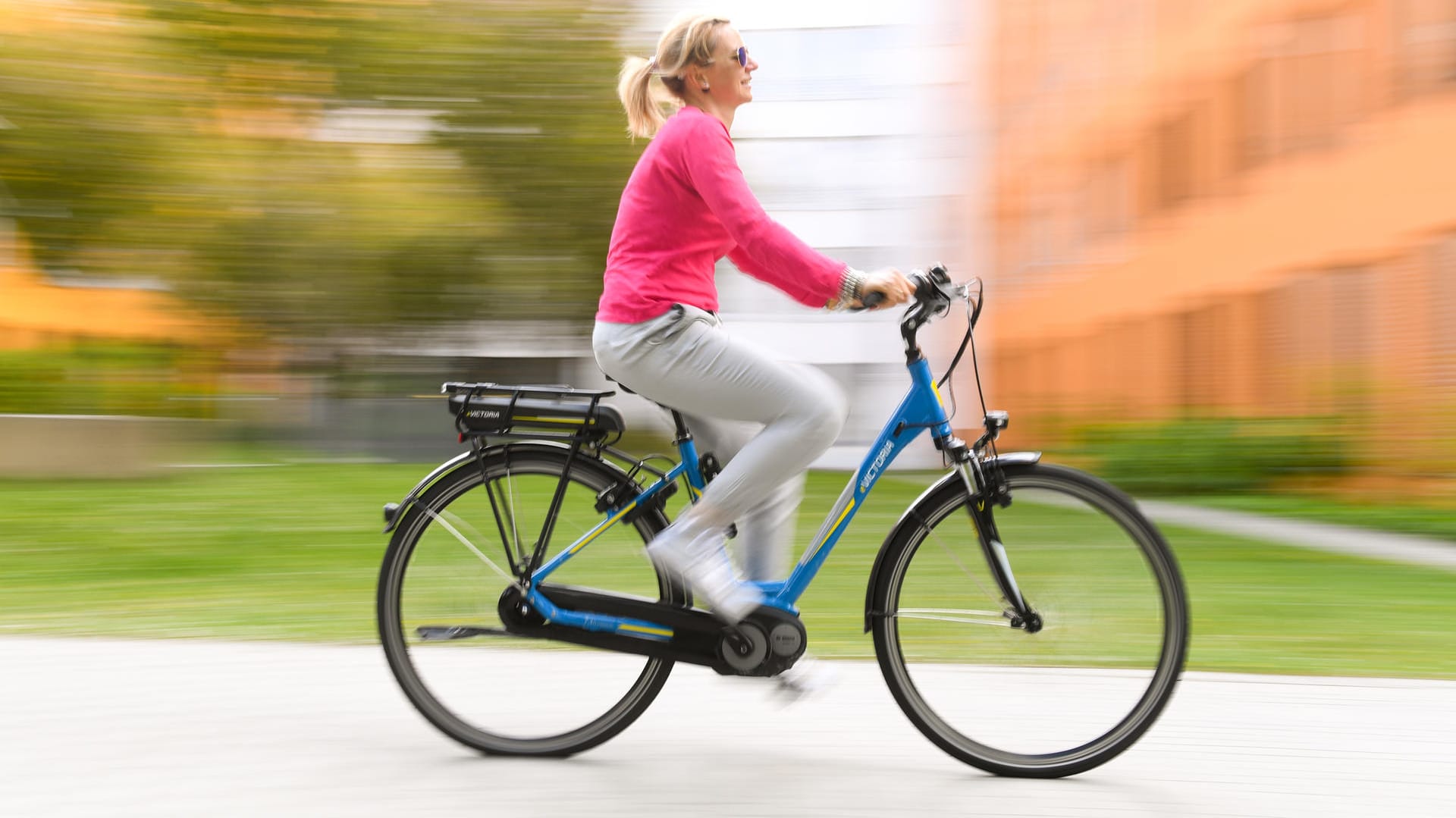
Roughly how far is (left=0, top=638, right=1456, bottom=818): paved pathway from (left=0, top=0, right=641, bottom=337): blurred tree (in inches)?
465

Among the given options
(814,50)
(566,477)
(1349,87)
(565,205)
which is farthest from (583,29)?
(814,50)

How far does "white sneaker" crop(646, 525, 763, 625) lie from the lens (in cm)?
369

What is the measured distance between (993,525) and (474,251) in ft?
50.6

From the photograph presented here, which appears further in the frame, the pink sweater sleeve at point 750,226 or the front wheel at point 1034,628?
the front wheel at point 1034,628

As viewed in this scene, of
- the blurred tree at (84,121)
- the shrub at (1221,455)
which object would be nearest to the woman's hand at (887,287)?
the shrub at (1221,455)

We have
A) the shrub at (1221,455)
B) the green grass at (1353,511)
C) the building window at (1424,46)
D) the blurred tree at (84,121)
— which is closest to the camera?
the green grass at (1353,511)

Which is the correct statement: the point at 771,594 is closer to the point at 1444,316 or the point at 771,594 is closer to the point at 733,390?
the point at 733,390

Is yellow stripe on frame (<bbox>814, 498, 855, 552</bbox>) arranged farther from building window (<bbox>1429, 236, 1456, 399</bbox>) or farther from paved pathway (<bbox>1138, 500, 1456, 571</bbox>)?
→ building window (<bbox>1429, 236, 1456, 399</bbox>)

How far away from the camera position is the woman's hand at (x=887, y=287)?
349cm

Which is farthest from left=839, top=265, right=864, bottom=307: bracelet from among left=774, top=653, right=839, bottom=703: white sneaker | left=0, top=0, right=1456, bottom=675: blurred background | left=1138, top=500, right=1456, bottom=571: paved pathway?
left=1138, top=500, right=1456, bottom=571: paved pathway

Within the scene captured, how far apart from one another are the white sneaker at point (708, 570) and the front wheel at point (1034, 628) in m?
0.37

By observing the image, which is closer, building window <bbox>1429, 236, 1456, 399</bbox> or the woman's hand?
the woman's hand

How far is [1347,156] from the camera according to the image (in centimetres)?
1503

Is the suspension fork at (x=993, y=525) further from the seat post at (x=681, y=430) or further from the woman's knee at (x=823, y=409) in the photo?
the seat post at (x=681, y=430)
